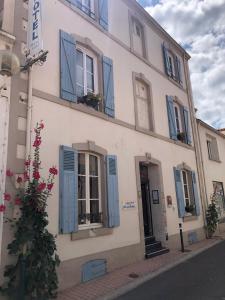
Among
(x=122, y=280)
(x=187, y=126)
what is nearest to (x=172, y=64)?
(x=187, y=126)

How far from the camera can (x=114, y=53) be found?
927 centimetres

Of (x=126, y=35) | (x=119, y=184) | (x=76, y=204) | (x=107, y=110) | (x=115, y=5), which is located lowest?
(x=76, y=204)

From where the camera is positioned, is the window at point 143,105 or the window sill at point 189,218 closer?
the window at point 143,105

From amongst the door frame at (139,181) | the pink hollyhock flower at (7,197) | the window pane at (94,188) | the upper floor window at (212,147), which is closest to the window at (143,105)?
the door frame at (139,181)

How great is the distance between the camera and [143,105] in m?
10.4

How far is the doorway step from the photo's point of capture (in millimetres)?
8836

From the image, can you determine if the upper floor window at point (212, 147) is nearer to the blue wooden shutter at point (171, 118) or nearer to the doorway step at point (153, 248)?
the blue wooden shutter at point (171, 118)

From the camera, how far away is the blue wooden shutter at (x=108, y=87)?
27.1 ft

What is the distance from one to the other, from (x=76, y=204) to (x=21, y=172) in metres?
1.52

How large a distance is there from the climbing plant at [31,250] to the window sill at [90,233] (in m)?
1.11

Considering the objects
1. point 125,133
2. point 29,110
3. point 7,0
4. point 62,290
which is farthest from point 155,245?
point 7,0

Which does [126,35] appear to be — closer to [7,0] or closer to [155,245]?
[7,0]

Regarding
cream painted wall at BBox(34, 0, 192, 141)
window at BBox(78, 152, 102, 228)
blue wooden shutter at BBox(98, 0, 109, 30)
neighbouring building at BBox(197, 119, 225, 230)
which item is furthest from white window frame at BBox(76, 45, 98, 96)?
neighbouring building at BBox(197, 119, 225, 230)

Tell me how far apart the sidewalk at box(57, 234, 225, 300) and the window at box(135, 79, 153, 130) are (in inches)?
165
